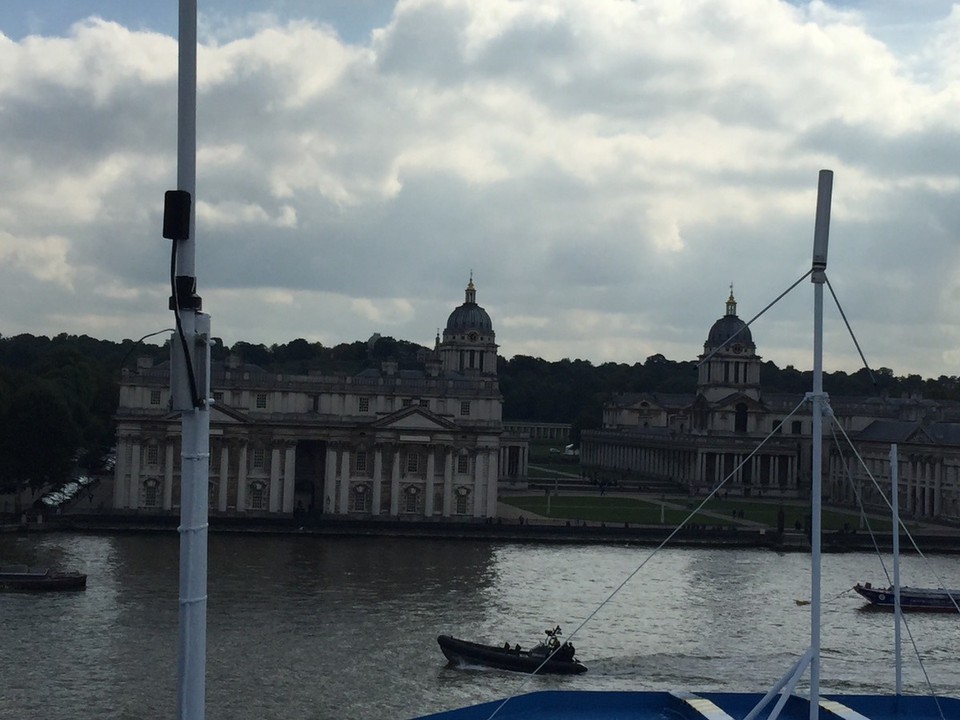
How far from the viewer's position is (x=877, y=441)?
113062mm

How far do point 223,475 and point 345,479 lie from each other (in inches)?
290

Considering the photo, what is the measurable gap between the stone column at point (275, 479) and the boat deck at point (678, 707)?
203 ft

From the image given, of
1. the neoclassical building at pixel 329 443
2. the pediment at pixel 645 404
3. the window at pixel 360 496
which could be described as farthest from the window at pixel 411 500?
the pediment at pixel 645 404

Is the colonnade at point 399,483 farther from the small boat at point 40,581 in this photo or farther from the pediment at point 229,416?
the small boat at point 40,581

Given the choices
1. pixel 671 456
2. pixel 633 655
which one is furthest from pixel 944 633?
pixel 671 456

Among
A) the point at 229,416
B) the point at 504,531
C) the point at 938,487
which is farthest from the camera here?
the point at 938,487

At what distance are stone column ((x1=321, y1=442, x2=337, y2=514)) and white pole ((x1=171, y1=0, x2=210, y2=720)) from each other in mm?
72103

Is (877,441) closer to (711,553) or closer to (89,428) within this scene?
(711,553)

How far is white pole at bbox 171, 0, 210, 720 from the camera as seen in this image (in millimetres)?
8836

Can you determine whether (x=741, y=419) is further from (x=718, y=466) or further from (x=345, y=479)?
(x=345, y=479)

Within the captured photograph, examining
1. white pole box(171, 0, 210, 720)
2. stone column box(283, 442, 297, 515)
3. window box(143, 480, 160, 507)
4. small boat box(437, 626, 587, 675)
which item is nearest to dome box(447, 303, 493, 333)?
stone column box(283, 442, 297, 515)

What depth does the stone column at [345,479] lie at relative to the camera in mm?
80625

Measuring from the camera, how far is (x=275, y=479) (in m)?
80.2

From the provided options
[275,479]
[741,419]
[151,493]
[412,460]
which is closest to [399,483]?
[412,460]
